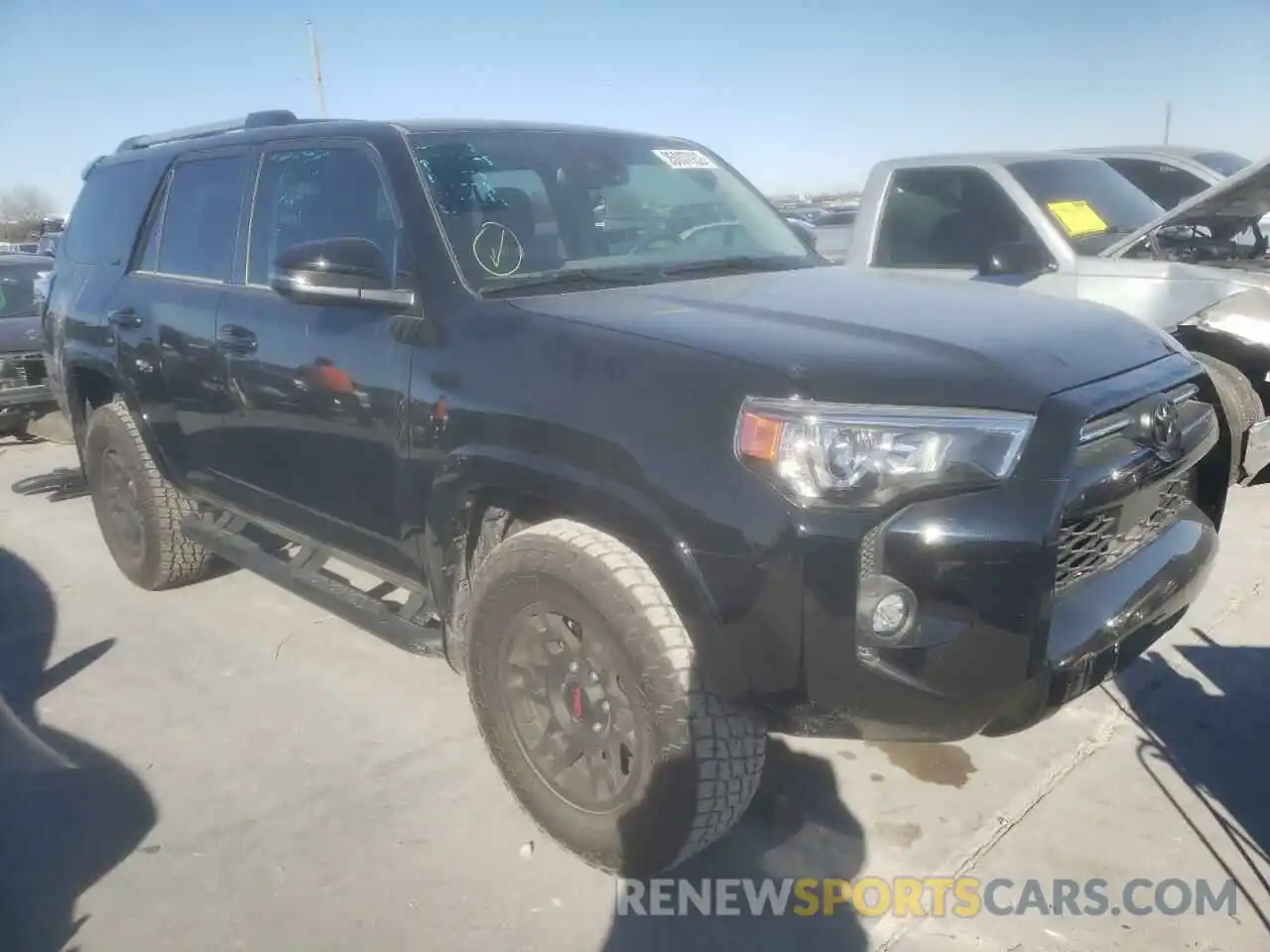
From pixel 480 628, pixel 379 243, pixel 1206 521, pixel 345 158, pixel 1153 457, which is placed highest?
pixel 345 158

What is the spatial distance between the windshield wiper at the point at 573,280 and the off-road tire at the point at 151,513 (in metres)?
2.37

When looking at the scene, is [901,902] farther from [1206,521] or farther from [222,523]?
[222,523]

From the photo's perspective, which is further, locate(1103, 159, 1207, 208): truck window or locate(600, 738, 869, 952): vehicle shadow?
locate(1103, 159, 1207, 208): truck window

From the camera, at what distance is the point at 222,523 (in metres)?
4.43

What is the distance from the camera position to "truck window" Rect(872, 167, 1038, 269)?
18.7 feet

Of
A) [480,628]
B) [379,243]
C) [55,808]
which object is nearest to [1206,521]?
[480,628]

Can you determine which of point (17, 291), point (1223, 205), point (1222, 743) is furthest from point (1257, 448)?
point (17, 291)

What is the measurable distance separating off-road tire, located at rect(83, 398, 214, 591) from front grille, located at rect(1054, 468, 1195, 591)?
12.1ft

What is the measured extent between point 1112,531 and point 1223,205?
12.4 feet

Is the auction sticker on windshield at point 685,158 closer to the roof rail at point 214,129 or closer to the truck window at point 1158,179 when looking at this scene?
the roof rail at point 214,129

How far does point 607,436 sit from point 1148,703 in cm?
226

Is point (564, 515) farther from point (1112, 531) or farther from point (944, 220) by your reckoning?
point (944, 220)

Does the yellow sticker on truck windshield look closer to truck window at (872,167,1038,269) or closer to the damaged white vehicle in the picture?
the damaged white vehicle

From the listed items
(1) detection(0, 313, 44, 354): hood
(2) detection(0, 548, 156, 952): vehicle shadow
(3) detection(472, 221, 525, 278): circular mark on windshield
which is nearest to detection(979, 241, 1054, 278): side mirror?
(3) detection(472, 221, 525, 278): circular mark on windshield
